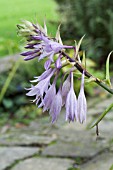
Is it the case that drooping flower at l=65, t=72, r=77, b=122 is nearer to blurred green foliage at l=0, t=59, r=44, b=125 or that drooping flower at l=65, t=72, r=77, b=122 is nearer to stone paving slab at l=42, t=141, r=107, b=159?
stone paving slab at l=42, t=141, r=107, b=159

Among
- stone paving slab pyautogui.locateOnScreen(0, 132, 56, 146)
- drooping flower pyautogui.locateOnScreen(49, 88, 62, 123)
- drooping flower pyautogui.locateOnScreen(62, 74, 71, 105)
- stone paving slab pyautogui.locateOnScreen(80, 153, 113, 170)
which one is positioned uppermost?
drooping flower pyautogui.locateOnScreen(62, 74, 71, 105)

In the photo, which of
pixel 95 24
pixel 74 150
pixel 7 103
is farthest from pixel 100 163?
pixel 95 24

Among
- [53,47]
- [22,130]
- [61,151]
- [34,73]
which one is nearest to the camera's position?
[53,47]

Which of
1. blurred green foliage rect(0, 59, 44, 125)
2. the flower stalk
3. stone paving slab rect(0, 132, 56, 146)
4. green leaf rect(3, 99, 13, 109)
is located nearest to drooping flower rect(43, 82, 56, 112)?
the flower stalk

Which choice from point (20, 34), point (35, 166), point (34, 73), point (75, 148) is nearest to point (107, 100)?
point (34, 73)

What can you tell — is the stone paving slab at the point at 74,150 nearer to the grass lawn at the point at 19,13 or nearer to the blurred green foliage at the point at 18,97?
the blurred green foliage at the point at 18,97

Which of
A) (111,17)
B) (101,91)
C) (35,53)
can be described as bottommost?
(101,91)

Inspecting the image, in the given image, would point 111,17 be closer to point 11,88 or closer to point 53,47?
point 11,88
